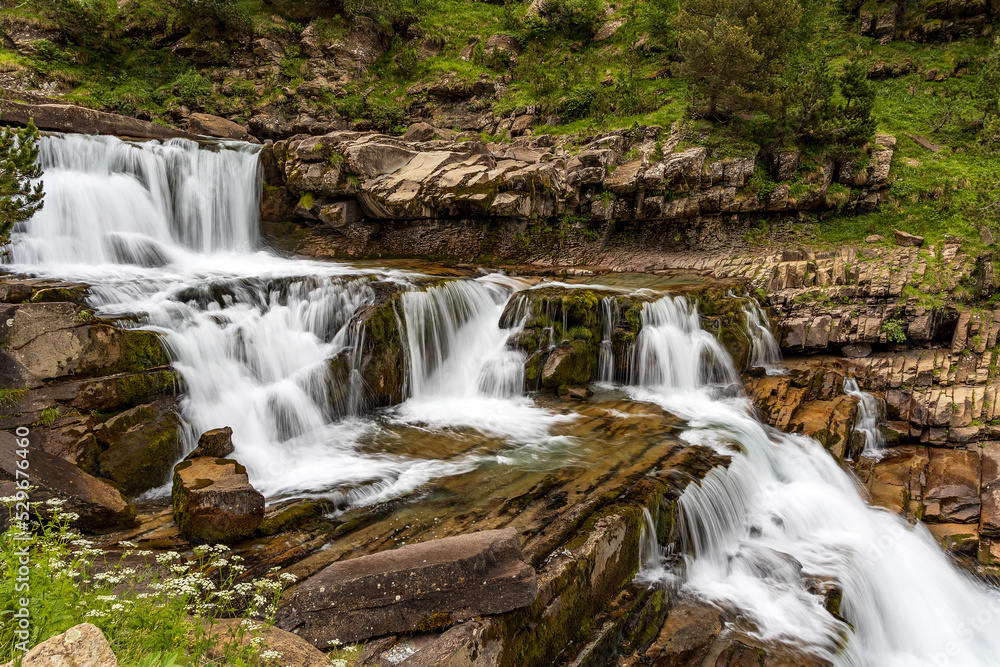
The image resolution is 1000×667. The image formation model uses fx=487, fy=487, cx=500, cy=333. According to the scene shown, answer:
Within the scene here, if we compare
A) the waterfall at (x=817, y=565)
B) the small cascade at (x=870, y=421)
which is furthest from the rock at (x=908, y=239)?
the waterfall at (x=817, y=565)

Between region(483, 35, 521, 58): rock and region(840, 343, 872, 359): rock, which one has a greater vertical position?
region(483, 35, 521, 58): rock

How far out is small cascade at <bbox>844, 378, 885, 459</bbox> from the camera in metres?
9.07

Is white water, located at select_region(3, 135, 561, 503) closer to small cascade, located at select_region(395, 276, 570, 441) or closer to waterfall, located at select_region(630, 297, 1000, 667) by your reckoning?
small cascade, located at select_region(395, 276, 570, 441)

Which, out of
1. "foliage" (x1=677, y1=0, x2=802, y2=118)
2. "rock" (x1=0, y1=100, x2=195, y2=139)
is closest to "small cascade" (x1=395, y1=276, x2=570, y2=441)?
"foliage" (x1=677, y1=0, x2=802, y2=118)

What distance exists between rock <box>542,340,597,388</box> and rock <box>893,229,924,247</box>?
367 inches

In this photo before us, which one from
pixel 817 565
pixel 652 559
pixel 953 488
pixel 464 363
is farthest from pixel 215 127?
pixel 953 488

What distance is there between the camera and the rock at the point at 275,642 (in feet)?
9.57

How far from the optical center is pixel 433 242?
53.1 ft

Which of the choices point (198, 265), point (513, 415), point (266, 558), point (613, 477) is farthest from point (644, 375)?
point (198, 265)

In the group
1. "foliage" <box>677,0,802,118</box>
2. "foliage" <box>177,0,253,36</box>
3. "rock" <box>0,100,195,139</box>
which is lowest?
"rock" <box>0,100,195,139</box>

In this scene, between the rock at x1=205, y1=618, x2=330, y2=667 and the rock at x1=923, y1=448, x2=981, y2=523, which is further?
the rock at x1=923, y1=448, x2=981, y2=523

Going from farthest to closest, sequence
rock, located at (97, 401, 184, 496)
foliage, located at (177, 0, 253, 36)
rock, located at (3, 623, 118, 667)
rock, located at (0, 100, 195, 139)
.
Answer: foliage, located at (177, 0, 253, 36), rock, located at (0, 100, 195, 139), rock, located at (97, 401, 184, 496), rock, located at (3, 623, 118, 667)

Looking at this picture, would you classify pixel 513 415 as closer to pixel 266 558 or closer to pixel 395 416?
pixel 395 416

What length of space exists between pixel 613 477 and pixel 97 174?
52.0 feet
